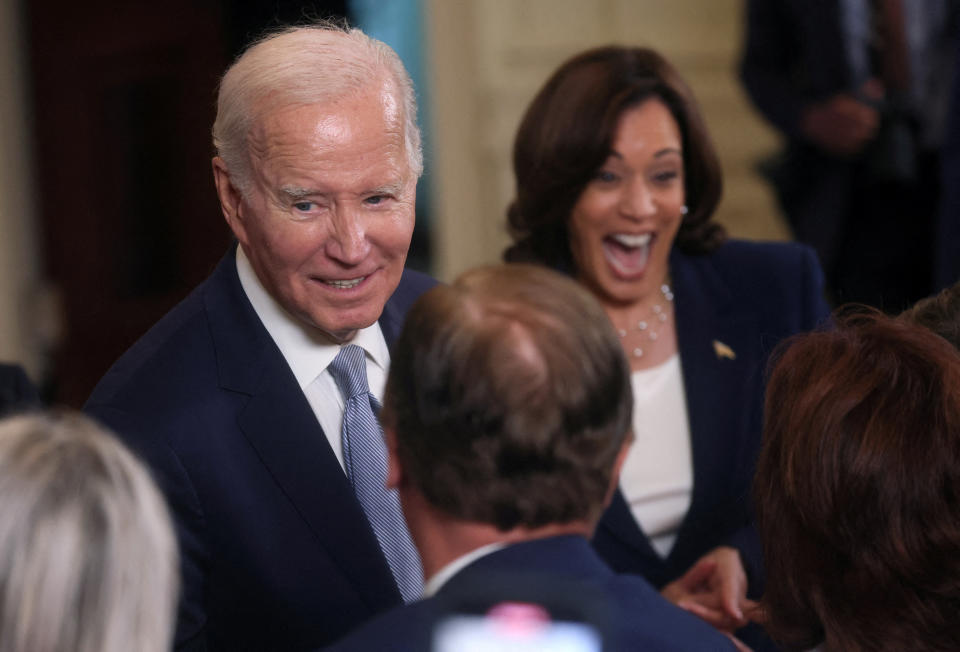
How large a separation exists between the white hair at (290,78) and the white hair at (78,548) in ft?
2.61

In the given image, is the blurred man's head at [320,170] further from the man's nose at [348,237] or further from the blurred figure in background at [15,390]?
the blurred figure in background at [15,390]

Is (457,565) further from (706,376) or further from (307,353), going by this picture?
(706,376)

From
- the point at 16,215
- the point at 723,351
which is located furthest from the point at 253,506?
the point at 16,215

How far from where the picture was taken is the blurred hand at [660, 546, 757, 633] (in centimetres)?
217

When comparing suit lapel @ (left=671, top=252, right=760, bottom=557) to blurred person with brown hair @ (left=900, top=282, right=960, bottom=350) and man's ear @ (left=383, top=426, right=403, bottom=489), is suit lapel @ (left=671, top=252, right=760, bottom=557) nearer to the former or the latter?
blurred person with brown hair @ (left=900, top=282, right=960, bottom=350)

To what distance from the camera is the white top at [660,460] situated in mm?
2436

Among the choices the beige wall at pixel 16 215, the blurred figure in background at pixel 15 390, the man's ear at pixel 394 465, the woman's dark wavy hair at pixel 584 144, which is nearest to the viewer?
the man's ear at pixel 394 465

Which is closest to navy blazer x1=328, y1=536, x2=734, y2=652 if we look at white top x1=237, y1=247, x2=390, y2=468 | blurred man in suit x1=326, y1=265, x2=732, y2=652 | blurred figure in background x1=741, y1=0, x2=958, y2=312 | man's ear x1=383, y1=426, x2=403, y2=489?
blurred man in suit x1=326, y1=265, x2=732, y2=652

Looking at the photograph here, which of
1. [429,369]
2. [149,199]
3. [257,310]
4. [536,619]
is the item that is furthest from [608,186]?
[149,199]

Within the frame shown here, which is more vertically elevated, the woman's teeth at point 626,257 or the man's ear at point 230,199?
the man's ear at point 230,199

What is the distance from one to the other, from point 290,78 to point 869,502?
96cm

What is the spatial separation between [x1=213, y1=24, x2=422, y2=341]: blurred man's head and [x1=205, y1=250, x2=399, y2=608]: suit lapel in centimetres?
11

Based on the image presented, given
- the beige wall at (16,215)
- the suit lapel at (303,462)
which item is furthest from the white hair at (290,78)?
the beige wall at (16,215)

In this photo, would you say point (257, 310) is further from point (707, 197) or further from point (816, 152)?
point (816, 152)
